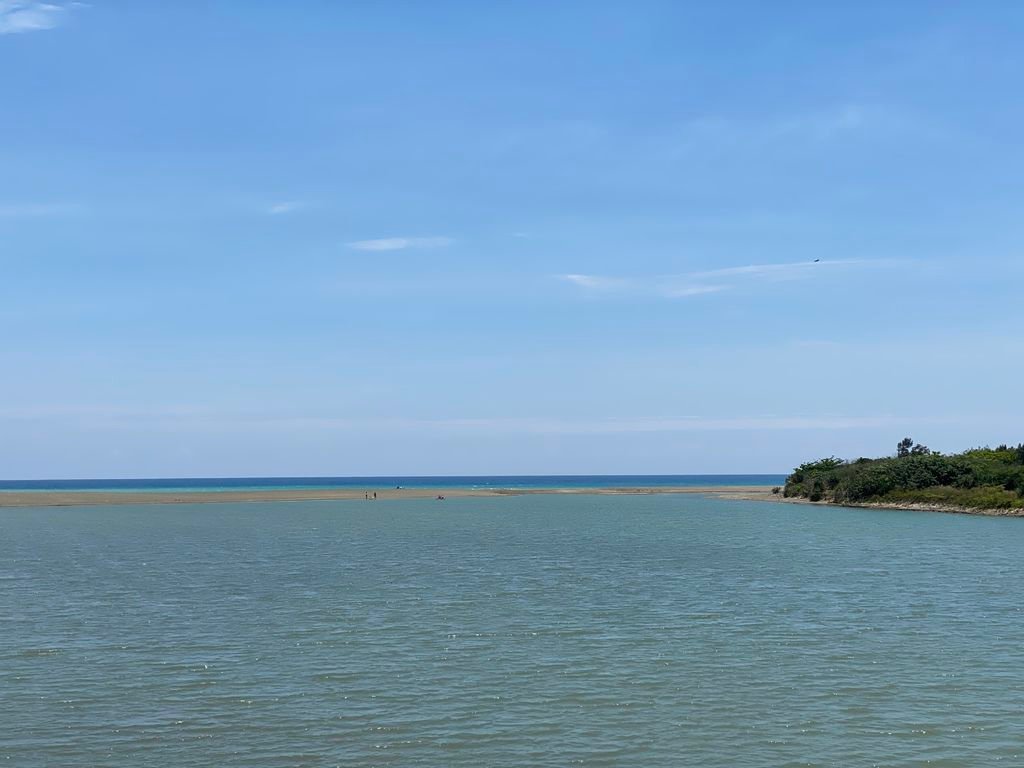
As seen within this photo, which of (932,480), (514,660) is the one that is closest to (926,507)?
(932,480)

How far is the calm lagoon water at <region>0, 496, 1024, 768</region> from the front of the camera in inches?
762

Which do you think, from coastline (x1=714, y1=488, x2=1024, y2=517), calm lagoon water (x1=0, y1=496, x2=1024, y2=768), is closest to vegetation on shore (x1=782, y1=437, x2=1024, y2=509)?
coastline (x1=714, y1=488, x2=1024, y2=517)

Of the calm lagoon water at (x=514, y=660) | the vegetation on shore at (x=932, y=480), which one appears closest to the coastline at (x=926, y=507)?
the vegetation on shore at (x=932, y=480)

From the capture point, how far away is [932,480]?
114 meters

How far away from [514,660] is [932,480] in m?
99.3

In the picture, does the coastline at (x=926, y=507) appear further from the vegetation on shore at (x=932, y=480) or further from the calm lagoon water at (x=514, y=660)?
the calm lagoon water at (x=514, y=660)

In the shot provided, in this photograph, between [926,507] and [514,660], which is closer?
[514,660]

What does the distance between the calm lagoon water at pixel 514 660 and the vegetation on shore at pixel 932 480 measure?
4901cm

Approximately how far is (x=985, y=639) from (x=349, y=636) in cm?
1906

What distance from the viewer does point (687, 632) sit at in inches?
1208

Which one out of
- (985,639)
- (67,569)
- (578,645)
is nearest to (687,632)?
(578,645)

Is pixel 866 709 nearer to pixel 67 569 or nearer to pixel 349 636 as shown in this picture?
pixel 349 636

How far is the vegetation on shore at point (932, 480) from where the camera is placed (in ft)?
331

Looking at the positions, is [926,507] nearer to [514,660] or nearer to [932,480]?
[932,480]
